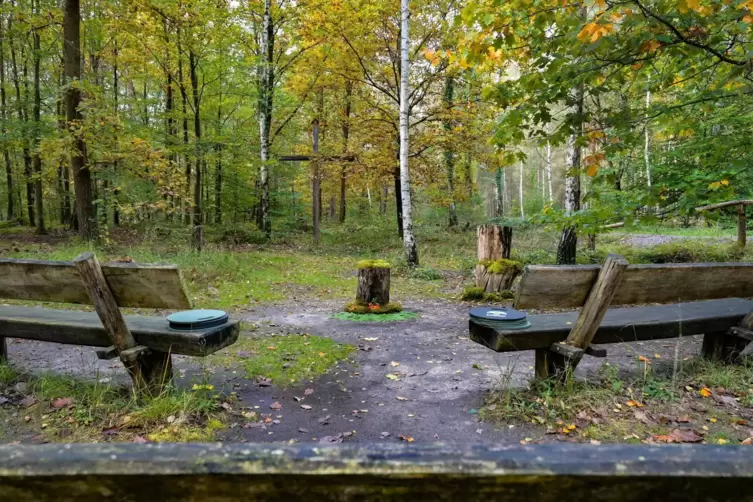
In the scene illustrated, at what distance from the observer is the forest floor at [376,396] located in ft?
10.5

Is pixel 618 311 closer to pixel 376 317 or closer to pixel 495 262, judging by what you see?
pixel 376 317

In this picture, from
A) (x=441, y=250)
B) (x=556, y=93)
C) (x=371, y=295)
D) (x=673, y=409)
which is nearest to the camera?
(x=673, y=409)

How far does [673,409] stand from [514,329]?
1311 mm

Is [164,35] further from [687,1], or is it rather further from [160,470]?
[160,470]

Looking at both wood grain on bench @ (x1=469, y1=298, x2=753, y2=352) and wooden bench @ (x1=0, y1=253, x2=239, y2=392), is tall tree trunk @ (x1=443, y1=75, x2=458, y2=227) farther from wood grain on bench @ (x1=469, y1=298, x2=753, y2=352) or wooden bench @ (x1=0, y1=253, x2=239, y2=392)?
wooden bench @ (x1=0, y1=253, x2=239, y2=392)

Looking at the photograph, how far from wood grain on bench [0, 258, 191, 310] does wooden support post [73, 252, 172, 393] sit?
104mm

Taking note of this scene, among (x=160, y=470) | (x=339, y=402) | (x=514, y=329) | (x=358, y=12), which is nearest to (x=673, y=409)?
(x=514, y=329)

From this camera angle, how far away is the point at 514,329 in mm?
3580

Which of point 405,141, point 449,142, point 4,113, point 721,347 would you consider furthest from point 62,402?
point 4,113

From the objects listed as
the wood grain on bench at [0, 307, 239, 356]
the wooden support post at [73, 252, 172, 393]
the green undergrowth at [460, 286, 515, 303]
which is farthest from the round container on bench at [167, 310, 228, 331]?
the green undergrowth at [460, 286, 515, 303]

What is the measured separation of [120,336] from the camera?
3.39 m

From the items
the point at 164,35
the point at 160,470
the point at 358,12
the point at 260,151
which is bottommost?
the point at 160,470

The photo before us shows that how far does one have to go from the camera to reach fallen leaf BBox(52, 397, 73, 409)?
3.49 metres

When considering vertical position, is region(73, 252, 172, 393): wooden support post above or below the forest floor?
above
